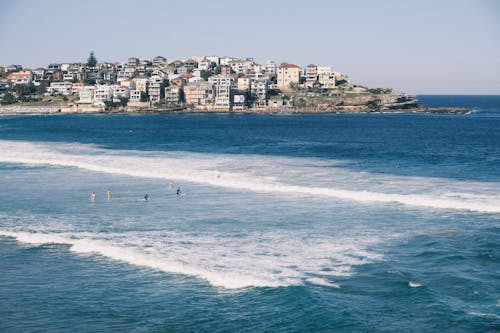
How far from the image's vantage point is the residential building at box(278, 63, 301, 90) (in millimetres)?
194875

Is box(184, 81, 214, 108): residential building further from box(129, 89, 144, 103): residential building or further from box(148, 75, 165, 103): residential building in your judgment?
box(129, 89, 144, 103): residential building

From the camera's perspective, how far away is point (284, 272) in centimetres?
2456

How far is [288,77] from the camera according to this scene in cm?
19550

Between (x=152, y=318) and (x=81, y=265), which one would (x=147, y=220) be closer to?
(x=81, y=265)

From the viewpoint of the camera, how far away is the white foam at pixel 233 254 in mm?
24031

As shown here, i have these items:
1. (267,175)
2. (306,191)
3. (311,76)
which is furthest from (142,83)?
(306,191)

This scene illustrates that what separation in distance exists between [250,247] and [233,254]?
4.71 feet

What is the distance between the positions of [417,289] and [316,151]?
52338 millimetres

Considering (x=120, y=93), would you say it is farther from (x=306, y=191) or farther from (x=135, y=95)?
(x=306, y=191)

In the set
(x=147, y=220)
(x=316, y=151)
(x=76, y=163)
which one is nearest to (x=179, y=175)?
(x=76, y=163)

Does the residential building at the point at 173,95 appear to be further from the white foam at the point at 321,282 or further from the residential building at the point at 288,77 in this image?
the white foam at the point at 321,282

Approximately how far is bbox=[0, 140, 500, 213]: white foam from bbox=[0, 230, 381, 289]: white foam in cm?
1232

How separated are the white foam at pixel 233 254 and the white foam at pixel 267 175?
12.3 m

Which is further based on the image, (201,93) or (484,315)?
(201,93)
